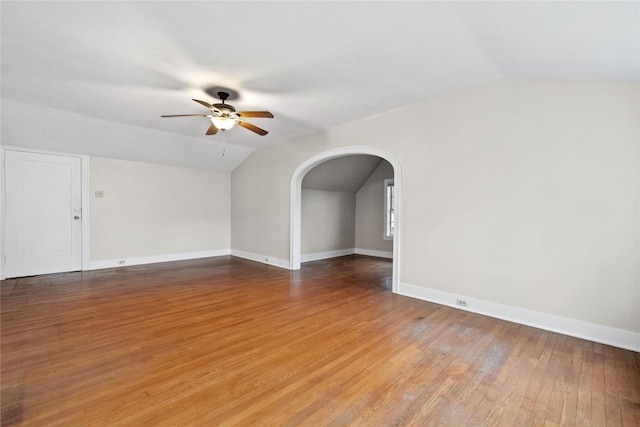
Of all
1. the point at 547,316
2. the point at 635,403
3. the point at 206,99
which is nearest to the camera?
the point at 635,403

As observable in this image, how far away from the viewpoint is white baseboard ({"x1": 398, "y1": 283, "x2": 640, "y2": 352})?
270cm

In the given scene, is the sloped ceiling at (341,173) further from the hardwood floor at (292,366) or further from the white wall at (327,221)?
the hardwood floor at (292,366)

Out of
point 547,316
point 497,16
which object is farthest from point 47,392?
point 547,316

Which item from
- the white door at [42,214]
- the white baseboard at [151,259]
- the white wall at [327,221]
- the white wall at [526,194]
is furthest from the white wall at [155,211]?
the white wall at [526,194]

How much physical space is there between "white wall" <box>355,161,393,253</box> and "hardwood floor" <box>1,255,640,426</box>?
3.76m

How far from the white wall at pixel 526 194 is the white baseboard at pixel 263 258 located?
8.92 ft

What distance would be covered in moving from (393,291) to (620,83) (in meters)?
3.34

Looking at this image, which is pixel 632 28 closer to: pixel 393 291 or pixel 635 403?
pixel 635 403

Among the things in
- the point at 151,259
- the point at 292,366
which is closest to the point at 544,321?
the point at 292,366

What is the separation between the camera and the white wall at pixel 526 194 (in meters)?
2.72

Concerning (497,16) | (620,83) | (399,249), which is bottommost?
(399,249)

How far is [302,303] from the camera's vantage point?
3.85 meters

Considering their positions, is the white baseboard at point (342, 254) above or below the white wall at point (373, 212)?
below

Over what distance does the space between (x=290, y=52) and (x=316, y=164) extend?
9.62ft
